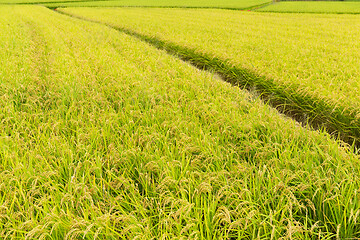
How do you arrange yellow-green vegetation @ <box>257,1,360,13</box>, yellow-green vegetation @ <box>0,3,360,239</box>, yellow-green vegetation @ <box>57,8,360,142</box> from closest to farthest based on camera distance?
1. yellow-green vegetation @ <box>0,3,360,239</box>
2. yellow-green vegetation @ <box>57,8,360,142</box>
3. yellow-green vegetation @ <box>257,1,360,13</box>

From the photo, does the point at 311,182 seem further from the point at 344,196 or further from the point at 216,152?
the point at 216,152

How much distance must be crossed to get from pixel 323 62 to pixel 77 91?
5109 mm

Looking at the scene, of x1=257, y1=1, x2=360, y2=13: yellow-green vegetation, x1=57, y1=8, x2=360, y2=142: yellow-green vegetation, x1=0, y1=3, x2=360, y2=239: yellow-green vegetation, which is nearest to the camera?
x1=0, y1=3, x2=360, y2=239: yellow-green vegetation

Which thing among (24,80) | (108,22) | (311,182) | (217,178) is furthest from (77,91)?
(108,22)

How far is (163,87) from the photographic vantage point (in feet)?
13.9

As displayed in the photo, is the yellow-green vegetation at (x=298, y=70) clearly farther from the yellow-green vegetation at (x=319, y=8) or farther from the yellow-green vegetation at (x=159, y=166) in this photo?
the yellow-green vegetation at (x=319, y=8)

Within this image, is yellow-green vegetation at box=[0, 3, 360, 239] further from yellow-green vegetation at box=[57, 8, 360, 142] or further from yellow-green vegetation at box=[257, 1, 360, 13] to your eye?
yellow-green vegetation at box=[257, 1, 360, 13]

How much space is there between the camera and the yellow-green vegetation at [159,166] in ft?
5.64

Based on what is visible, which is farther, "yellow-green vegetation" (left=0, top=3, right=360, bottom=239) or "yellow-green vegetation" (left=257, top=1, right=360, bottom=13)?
"yellow-green vegetation" (left=257, top=1, right=360, bottom=13)

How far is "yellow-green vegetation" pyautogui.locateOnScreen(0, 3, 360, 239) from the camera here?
5.64 feet

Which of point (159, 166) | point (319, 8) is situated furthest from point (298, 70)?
point (319, 8)

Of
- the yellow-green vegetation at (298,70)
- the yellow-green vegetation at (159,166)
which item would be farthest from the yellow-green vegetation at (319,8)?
the yellow-green vegetation at (159,166)

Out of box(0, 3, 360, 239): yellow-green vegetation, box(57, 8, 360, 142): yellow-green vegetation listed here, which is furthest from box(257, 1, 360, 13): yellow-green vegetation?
box(0, 3, 360, 239): yellow-green vegetation

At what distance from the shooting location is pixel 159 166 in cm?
233
